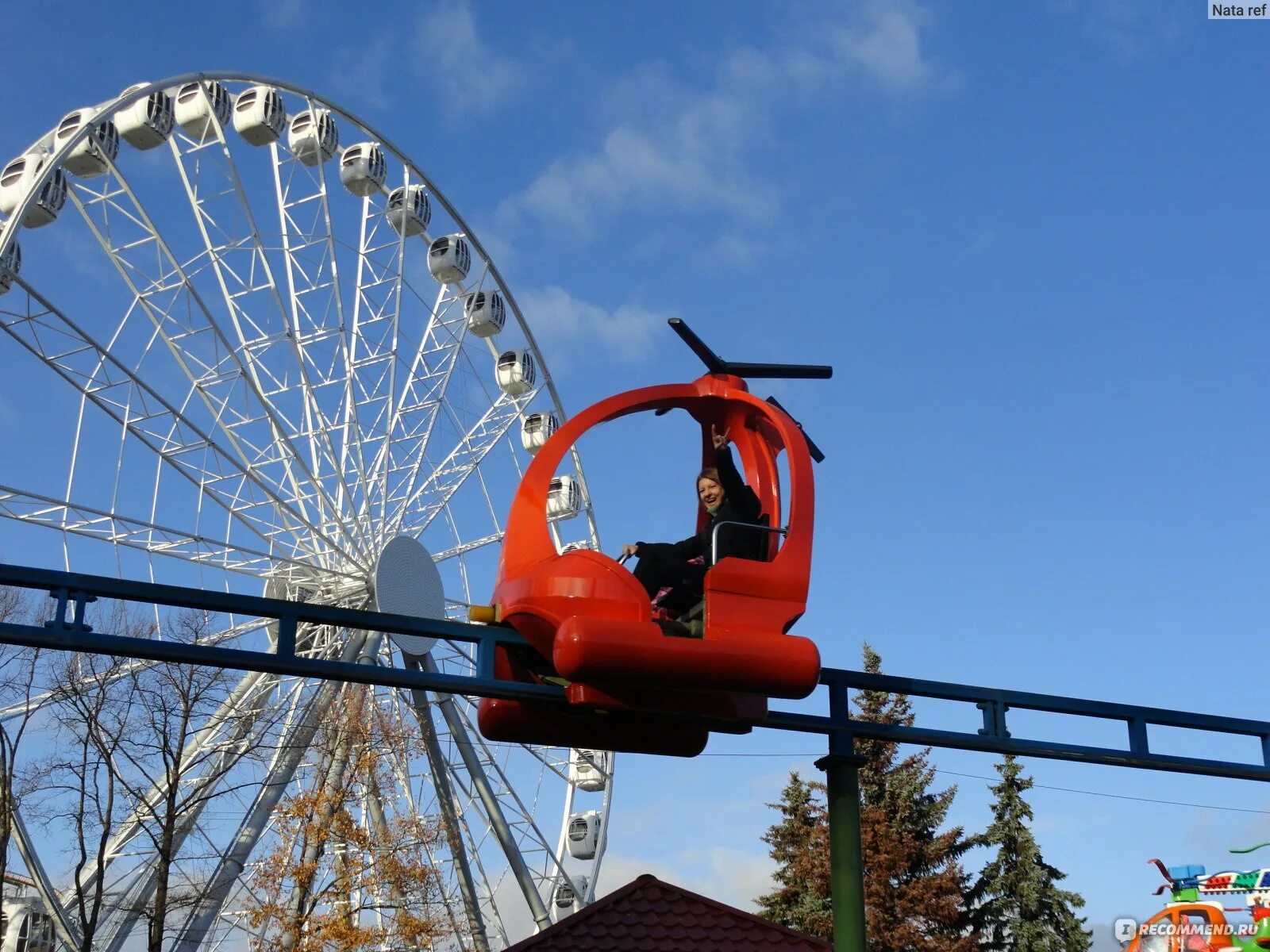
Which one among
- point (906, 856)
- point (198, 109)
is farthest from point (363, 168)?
point (906, 856)

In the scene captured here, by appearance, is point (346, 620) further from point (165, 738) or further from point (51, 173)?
point (51, 173)

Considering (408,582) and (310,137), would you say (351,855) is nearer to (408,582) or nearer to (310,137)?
(408,582)

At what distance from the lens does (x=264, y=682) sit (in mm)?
21281

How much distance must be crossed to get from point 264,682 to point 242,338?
17.0 feet

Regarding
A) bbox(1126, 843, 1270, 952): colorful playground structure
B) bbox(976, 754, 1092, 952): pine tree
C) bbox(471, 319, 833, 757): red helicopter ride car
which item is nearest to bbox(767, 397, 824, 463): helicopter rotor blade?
bbox(471, 319, 833, 757): red helicopter ride car

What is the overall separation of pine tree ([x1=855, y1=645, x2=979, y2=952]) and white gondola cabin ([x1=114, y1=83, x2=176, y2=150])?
16.3m

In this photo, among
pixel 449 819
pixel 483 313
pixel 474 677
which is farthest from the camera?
pixel 483 313

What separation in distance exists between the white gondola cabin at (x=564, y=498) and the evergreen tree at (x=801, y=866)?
7.74m

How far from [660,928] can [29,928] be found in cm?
1356

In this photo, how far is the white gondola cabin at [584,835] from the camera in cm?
2630

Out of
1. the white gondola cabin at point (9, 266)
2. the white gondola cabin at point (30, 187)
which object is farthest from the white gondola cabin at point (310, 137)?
the white gondola cabin at point (9, 266)

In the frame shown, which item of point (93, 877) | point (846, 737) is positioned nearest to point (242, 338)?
point (93, 877)

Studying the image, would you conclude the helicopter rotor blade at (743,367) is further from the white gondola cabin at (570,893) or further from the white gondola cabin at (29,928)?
the white gondola cabin at (570,893)

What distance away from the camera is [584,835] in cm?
2631
